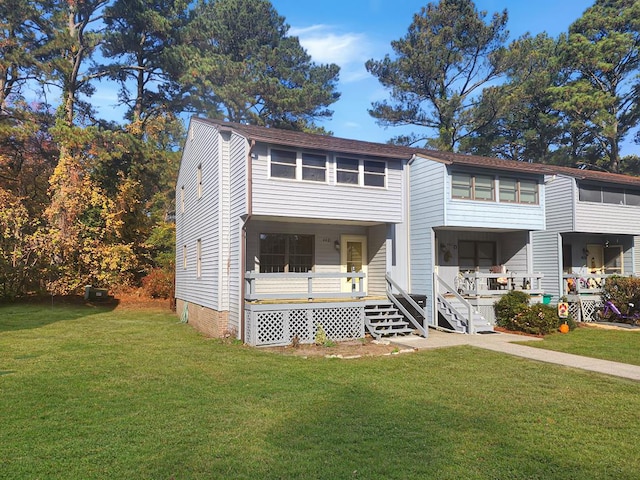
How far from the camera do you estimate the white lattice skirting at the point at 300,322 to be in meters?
11.0

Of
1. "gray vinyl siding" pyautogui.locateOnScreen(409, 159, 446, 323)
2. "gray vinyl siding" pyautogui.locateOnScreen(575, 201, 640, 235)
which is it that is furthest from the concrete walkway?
"gray vinyl siding" pyautogui.locateOnScreen(575, 201, 640, 235)

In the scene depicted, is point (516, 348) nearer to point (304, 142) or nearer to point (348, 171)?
point (348, 171)

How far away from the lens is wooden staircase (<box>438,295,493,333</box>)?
13250mm

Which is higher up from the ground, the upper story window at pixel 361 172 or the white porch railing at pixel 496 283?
the upper story window at pixel 361 172

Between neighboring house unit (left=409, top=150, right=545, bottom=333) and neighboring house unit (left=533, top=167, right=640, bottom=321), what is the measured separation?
211 cm

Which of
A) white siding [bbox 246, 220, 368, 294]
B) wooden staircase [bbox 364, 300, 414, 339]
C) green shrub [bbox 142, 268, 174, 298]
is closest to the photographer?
wooden staircase [bbox 364, 300, 414, 339]

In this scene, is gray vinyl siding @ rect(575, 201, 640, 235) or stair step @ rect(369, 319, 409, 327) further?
gray vinyl siding @ rect(575, 201, 640, 235)

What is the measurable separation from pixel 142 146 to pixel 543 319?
900 inches

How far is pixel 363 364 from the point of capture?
28.7ft

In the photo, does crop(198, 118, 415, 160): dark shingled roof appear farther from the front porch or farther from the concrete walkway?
the concrete walkway

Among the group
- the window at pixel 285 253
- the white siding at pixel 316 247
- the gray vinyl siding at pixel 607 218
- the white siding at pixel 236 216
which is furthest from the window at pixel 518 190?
the white siding at pixel 236 216

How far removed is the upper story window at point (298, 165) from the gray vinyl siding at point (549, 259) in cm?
1065

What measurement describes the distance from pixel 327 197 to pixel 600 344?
8.10 m

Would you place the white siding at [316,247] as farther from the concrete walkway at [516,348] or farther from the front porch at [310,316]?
the concrete walkway at [516,348]
